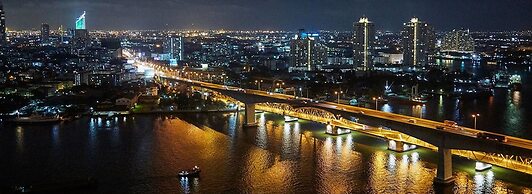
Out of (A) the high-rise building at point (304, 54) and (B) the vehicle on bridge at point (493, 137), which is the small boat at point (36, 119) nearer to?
(B) the vehicle on bridge at point (493, 137)

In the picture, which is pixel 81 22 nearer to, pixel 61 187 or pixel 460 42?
pixel 460 42

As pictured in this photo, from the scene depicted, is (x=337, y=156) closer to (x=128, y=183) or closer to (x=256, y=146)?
(x=256, y=146)

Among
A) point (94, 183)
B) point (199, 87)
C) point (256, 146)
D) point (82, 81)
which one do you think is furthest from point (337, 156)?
point (82, 81)

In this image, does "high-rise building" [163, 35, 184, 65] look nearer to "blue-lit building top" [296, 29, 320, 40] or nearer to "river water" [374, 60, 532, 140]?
"blue-lit building top" [296, 29, 320, 40]

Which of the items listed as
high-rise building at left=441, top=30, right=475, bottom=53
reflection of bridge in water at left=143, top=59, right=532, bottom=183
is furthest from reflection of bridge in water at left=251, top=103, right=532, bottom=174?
high-rise building at left=441, top=30, right=475, bottom=53

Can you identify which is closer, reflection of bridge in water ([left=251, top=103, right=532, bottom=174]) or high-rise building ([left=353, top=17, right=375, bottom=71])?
reflection of bridge in water ([left=251, top=103, right=532, bottom=174])

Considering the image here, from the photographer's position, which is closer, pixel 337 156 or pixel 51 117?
pixel 337 156
